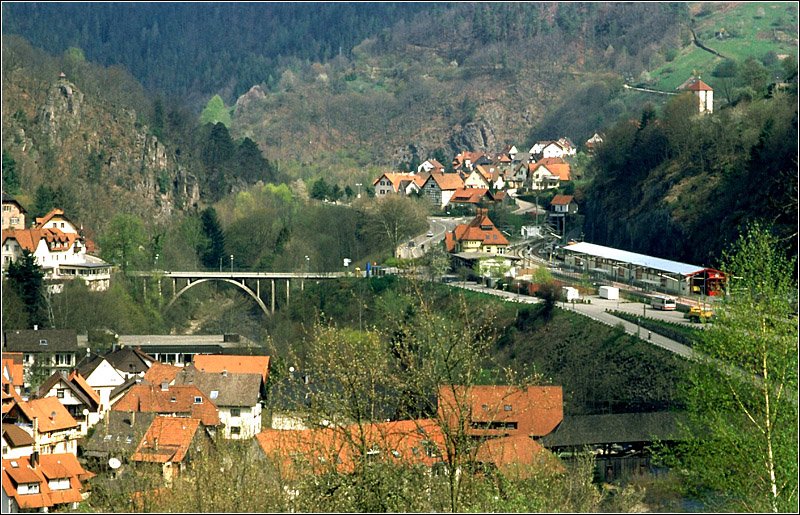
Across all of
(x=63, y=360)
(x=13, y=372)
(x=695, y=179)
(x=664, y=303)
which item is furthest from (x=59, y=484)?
(x=695, y=179)

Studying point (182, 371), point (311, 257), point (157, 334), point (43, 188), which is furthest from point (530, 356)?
point (43, 188)

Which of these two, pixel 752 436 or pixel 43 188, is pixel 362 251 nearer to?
pixel 43 188

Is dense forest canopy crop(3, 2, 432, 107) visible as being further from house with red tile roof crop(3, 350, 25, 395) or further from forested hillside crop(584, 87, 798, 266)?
house with red tile roof crop(3, 350, 25, 395)

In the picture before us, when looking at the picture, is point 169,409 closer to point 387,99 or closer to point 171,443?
point 171,443

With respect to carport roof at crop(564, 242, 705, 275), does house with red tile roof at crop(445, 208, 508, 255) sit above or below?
above

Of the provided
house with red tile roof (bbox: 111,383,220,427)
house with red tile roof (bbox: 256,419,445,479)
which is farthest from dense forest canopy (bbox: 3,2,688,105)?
house with red tile roof (bbox: 256,419,445,479)
